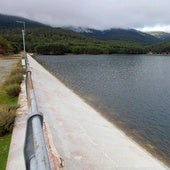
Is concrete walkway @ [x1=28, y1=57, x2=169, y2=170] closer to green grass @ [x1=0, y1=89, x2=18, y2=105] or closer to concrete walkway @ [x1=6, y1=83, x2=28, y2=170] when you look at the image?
concrete walkway @ [x1=6, y1=83, x2=28, y2=170]

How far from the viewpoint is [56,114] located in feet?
68.7

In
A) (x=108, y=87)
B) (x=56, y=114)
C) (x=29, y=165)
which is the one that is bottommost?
(x=108, y=87)

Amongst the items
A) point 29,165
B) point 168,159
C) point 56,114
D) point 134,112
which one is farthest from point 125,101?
point 29,165

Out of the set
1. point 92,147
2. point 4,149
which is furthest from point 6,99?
point 4,149

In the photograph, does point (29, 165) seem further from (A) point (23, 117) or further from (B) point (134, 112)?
(B) point (134, 112)

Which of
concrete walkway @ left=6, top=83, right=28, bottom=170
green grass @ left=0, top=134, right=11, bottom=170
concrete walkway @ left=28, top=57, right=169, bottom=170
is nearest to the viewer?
concrete walkway @ left=6, top=83, right=28, bottom=170

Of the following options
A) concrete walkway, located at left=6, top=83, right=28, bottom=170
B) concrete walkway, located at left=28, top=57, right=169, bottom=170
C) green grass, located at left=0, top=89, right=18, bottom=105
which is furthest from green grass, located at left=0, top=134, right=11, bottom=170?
green grass, located at left=0, top=89, right=18, bottom=105

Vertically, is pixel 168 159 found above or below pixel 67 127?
below

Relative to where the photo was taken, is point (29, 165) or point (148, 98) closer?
point (29, 165)

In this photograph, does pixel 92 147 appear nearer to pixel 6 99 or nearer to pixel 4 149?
pixel 4 149

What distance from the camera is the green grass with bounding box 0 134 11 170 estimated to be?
11.4 metres

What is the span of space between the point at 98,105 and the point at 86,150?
1771 centimetres

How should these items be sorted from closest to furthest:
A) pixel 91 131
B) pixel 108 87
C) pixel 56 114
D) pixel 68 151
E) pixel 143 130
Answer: pixel 68 151 < pixel 91 131 < pixel 56 114 < pixel 143 130 < pixel 108 87

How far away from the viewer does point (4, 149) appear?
1295cm
